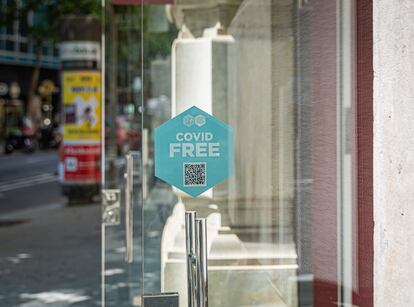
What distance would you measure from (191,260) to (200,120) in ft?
1.66

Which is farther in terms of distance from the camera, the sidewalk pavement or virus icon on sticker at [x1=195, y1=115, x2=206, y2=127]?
the sidewalk pavement

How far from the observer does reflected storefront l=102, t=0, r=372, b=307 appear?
2.91 m

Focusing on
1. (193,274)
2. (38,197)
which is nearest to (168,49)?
(193,274)

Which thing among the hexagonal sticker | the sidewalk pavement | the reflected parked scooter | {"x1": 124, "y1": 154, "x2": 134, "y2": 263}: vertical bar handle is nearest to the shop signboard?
the sidewalk pavement

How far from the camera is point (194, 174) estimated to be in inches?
110

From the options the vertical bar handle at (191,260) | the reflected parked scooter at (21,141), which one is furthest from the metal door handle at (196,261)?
the reflected parked scooter at (21,141)

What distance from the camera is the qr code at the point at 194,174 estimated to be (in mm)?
2797

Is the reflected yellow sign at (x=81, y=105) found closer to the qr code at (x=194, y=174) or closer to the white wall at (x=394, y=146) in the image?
the qr code at (x=194, y=174)

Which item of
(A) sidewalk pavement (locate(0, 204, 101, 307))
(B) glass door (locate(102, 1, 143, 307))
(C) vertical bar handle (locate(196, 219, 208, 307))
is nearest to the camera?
(C) vertical bar handle (locate(196, 219, 208, 307))

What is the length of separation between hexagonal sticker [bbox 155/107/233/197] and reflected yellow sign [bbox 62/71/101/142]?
12.0 m

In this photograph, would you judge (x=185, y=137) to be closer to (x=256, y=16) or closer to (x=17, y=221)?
(x=256, y=16)

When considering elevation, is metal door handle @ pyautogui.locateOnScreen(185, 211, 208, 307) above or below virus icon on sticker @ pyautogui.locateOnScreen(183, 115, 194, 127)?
below

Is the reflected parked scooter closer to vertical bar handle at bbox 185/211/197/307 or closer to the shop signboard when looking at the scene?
the shop signboard

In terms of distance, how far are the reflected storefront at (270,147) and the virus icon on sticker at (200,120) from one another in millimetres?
140
